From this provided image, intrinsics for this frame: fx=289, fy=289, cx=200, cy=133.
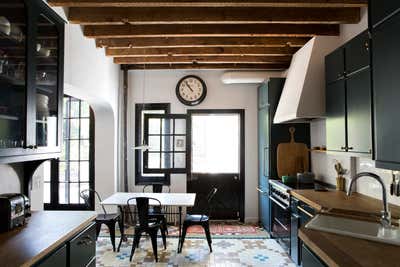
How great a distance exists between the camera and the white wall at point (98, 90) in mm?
3234

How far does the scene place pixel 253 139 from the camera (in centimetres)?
537

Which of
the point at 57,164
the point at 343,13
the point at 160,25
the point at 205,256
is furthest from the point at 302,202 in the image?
the point at 57,164

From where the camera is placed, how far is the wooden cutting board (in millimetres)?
4352

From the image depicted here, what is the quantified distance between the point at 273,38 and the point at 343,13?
966 mm

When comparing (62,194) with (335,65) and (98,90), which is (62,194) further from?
(335,65)

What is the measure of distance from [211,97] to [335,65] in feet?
8.71

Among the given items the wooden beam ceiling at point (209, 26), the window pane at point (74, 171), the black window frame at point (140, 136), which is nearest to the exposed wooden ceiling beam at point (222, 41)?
the wooden beam ceiling at point (209, 26)

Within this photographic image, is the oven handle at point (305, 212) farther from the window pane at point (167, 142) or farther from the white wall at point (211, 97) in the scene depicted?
the window pane at point (167, 142)

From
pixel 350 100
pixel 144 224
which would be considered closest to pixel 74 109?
pixel 144 224

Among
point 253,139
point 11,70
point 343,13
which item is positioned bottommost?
point 253,139

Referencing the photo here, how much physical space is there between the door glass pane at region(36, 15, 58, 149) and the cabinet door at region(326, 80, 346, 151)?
102 inches

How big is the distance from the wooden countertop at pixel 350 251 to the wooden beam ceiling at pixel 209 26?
84.2 inches

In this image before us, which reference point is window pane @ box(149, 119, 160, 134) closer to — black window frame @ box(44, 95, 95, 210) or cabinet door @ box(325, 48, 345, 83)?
black window frame @ box(44, 95, 95, 210)

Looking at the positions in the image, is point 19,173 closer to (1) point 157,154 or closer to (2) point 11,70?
(2) point 11,70
